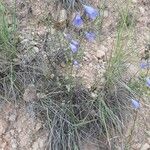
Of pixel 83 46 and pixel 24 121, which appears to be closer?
pixel 24 121

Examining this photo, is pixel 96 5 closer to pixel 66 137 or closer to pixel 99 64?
pixel 99 64

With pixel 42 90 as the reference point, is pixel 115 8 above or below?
above

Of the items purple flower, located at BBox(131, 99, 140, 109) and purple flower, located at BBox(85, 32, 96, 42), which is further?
purple flower, located at BBox(85, 32, 96, 42)

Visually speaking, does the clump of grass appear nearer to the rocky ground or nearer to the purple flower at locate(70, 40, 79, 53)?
the rocky ground

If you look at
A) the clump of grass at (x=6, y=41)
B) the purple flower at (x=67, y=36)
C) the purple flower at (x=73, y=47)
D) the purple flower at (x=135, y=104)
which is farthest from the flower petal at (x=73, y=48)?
the purple flower at (x=135, y=104)

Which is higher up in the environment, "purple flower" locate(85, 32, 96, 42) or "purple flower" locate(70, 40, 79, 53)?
"purple flower" locate(70, 40, 79, 53)

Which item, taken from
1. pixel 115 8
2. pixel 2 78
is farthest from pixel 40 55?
pixel 115 8

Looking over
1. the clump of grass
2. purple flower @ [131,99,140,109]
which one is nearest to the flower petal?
the clump of grass

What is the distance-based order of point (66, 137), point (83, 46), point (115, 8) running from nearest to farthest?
point (66, 137), point (83, 46), point (115, 8)
